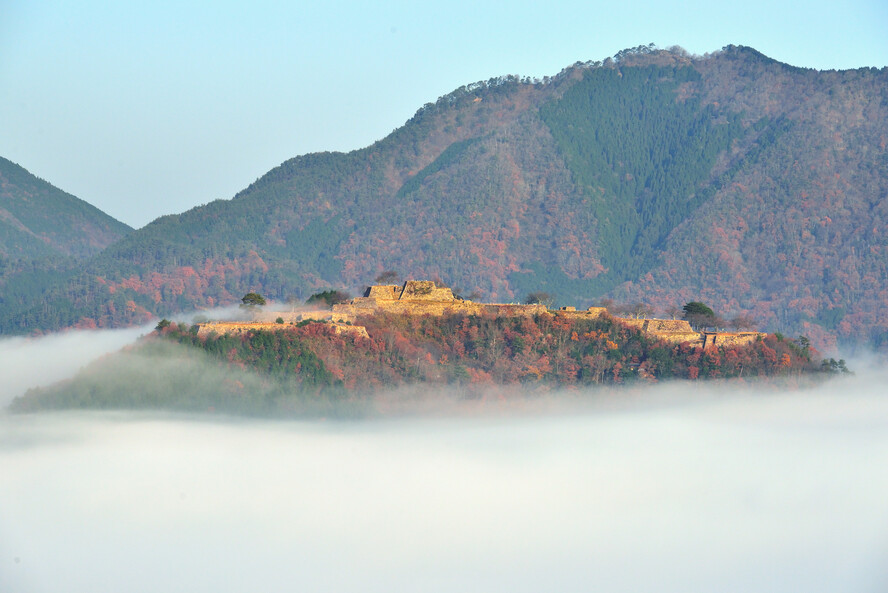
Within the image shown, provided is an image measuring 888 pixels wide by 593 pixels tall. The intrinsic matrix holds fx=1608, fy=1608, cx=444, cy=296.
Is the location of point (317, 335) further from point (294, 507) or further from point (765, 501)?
point (765, 501)

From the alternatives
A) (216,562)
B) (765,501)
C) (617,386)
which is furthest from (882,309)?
→ (216,562)

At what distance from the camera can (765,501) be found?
11450cm

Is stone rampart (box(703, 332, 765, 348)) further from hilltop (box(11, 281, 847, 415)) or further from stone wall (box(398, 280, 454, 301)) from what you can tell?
stone wall (box(398, 280, 454, 301))

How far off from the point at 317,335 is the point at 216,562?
19.1 meters

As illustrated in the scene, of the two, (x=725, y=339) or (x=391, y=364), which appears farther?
(x=725, y=339)

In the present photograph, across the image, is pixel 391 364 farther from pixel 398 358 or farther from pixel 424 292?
pixel 424 292

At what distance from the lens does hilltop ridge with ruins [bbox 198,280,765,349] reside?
311 ft

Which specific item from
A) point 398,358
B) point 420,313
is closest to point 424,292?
point 420,313

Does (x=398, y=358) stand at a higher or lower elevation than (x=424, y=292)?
lower

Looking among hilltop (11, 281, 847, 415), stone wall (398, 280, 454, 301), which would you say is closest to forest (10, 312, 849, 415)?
hilltop (11, 281, 847, 415)

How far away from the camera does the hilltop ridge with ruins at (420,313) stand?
9475 cm

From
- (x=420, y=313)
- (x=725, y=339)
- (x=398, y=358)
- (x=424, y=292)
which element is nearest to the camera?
(x=398, y=358)

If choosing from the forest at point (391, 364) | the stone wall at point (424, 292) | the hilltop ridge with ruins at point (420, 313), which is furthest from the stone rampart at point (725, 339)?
the stone wall at point (424, 292)

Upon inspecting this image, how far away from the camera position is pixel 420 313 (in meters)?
98.8
